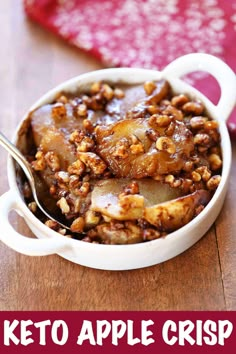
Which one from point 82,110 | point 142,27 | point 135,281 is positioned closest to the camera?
point 135,281

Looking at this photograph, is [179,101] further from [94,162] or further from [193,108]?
[94,162]

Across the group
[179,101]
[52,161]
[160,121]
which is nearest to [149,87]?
[179,101]

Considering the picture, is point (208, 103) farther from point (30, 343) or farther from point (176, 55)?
point (30, 343)

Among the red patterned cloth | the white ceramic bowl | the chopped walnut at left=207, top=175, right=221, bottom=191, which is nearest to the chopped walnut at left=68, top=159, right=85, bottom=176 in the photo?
the white ceramic bowl

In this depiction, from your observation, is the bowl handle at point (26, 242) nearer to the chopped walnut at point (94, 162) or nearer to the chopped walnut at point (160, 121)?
the chopped walnut at point (94, 162)

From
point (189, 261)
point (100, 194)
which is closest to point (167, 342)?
point (189, 261)

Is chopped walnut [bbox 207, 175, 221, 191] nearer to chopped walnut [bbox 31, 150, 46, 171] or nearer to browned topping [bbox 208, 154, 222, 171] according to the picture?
browned topping [bbox 208, 154, 222, 171]

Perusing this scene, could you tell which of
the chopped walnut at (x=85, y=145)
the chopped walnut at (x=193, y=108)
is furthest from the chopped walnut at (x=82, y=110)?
the chopped walnut at (x=193, y=108)
